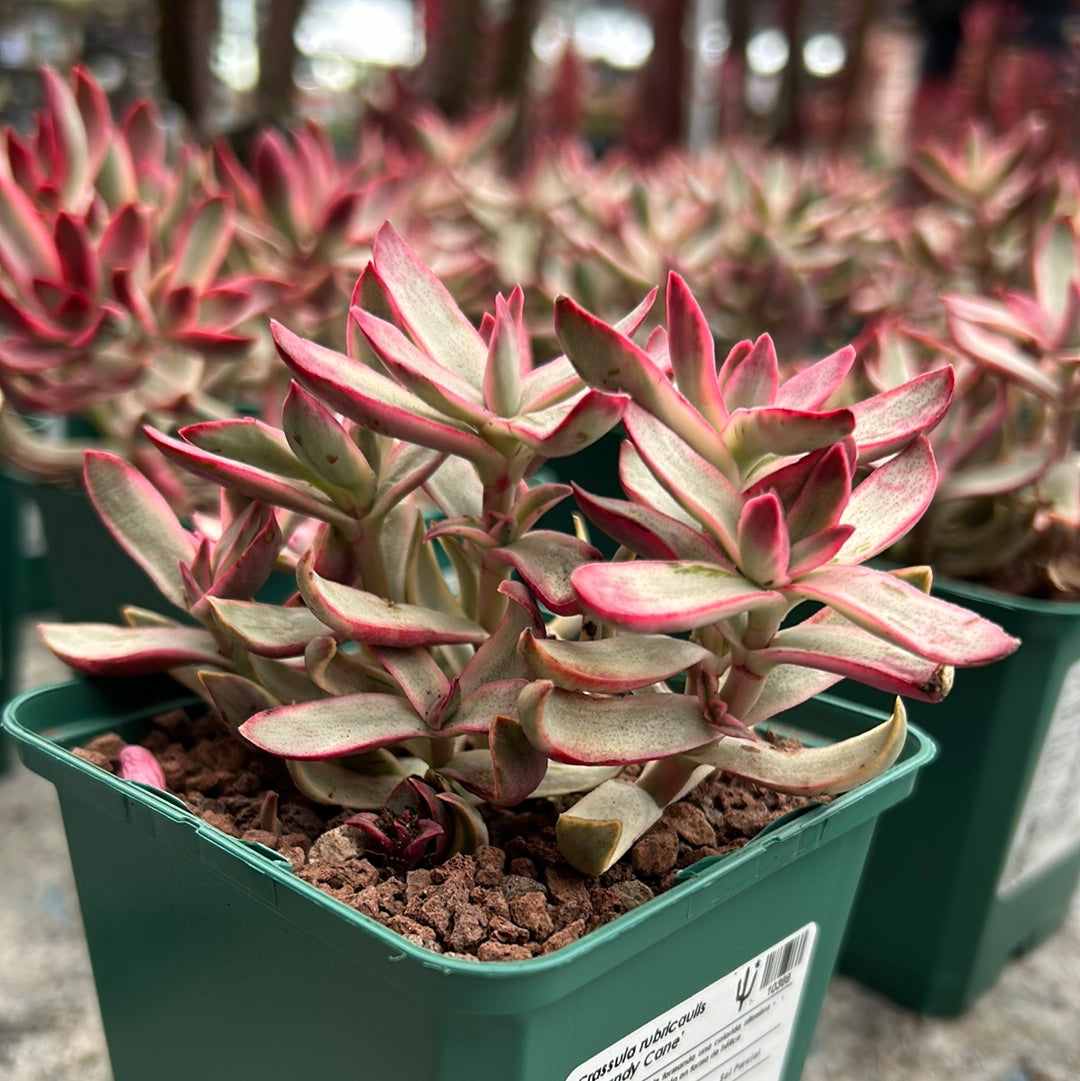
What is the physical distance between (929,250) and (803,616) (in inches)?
28.9

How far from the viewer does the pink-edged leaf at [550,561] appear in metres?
0.58

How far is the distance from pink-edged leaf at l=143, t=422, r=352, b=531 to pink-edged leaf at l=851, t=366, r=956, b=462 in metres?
0.26

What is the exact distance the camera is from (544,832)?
0.65m

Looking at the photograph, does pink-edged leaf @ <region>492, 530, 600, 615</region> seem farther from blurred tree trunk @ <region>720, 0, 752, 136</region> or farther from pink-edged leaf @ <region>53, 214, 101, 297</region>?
blurred tree trunk @ <region>720, 0, 752, 136</region>

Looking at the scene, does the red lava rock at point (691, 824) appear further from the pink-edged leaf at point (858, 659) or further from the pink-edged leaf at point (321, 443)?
the pink-edged leaf at point (321, 443)

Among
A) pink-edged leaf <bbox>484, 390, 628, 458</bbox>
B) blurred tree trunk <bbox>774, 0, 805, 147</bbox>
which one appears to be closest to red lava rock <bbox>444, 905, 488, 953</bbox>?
pink-edged leaf <bbox>484, 390, 628, 458</bbox>

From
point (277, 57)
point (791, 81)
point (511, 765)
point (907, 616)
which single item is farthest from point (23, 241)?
point (791, 81)

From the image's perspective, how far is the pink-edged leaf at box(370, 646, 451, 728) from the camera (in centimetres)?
60

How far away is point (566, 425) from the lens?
539 millimetres

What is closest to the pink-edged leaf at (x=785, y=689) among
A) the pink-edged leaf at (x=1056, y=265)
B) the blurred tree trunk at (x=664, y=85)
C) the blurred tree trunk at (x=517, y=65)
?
the pink-edged leaf at (x=1056, y=265)

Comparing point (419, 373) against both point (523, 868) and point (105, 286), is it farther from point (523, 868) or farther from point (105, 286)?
point (105, 286)

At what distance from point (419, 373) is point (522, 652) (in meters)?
0.13

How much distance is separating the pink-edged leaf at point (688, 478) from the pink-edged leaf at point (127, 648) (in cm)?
28

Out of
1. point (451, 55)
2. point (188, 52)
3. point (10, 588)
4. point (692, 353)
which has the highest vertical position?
point (451, 55)
